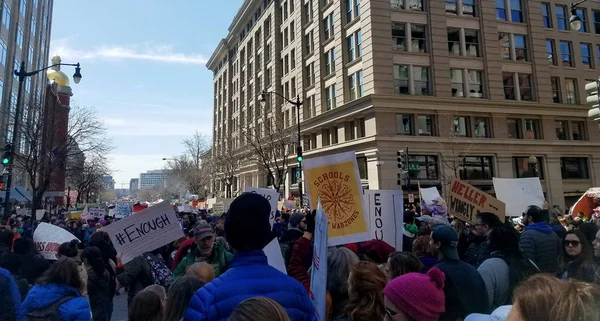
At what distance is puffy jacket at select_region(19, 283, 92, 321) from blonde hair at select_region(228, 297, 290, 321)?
3.05 m

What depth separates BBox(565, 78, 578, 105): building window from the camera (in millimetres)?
35188

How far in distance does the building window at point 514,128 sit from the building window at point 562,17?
11205mm

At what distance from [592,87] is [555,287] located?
1019cm

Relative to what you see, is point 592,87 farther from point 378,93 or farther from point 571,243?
point 378,93

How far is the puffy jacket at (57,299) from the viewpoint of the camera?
12.6ft

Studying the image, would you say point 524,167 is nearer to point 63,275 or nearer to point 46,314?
point 63,275

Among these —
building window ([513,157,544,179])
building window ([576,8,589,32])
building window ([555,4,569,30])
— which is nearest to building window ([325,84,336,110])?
building window ([513,157,544,179])

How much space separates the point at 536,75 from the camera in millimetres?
33719

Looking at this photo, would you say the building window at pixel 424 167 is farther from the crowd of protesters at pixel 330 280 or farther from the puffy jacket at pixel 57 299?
the puffy jacket at pixel 57 299

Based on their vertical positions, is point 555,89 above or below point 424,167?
above

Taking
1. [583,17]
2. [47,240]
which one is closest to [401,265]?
[47,240]

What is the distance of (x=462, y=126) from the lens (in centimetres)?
3142

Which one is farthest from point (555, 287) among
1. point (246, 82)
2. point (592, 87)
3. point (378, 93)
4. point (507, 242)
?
point (246, 82)

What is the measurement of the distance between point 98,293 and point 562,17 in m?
43.9
